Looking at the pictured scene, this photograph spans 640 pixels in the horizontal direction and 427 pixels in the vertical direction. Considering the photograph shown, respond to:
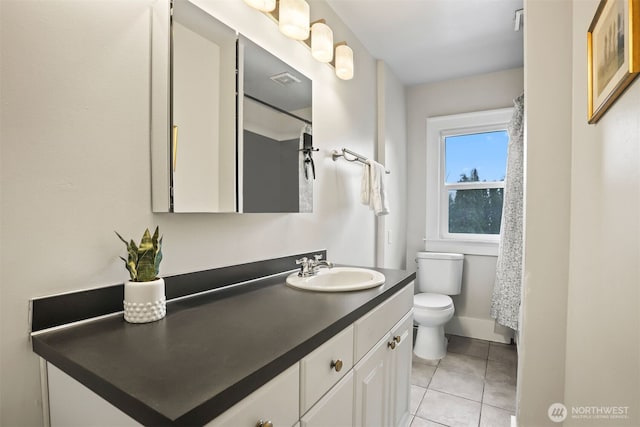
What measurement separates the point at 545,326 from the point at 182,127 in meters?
1.76

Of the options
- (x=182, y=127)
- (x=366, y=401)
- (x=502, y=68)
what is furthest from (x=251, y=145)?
(x=502, y=68)

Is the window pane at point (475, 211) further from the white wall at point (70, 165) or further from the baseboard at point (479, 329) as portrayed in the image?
the white wall at point (70, 165)

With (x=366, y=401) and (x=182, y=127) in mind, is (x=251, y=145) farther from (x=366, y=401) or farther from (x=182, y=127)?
(x=366, y=401)

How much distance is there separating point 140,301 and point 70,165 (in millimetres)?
393

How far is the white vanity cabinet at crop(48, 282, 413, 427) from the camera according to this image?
628 mm

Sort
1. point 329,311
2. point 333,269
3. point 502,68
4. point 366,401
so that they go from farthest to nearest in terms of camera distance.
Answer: point 502,68 < point 333,269 < point 366,401 < point 329,311

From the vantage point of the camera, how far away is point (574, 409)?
4.17 feet

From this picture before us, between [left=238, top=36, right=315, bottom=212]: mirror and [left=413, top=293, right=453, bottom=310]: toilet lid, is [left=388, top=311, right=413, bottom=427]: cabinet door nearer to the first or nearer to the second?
[left=238, top=36, right=315, bottom=212]: mirror

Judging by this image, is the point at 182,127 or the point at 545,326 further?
the point at 545,326

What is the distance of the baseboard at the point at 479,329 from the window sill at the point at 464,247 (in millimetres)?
619

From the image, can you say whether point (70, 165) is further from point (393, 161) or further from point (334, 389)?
point (393, 161)

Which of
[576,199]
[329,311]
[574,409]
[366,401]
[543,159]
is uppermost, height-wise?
[543,159]

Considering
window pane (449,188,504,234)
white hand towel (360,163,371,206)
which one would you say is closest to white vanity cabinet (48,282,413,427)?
white hand towel (360,163,371,206)

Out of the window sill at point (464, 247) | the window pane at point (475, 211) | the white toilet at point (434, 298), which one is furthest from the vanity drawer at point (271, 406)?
the window pane at point (475, 211)
